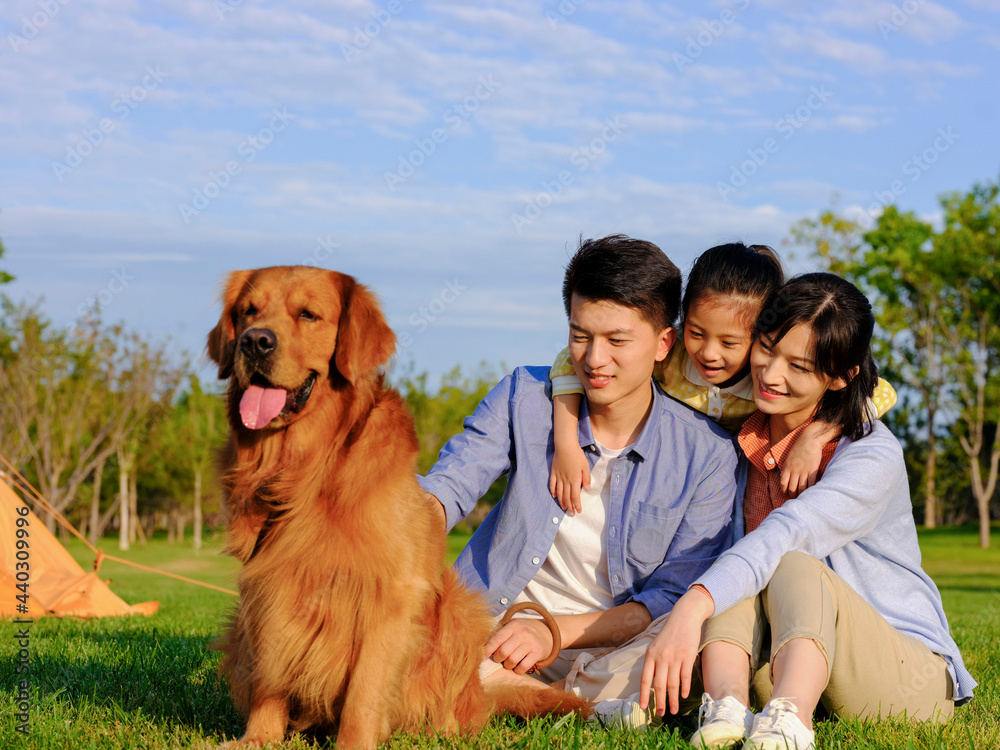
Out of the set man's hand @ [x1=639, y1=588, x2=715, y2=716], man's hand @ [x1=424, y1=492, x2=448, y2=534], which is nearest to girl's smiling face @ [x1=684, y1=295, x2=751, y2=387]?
man's hand @ [x1=639, y1=588, x2=715, y2=716]

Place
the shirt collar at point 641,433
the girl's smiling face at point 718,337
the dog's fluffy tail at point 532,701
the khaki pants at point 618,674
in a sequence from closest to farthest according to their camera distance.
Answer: the khaki pants at point 618,674 < the dog's fluffy tail at point 532,701 < the girl's smiling face at point 718,337 < the shirt collar at point 641,433

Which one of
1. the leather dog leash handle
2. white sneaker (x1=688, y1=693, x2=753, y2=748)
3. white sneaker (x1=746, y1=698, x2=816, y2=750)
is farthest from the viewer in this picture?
the leather dog leash handle

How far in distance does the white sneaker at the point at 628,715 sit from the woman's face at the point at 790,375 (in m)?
1.21

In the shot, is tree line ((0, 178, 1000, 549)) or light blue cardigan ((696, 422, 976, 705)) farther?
tree line ((0, 178, 1000, 549))

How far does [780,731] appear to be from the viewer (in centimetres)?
254

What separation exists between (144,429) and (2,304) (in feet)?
23.9

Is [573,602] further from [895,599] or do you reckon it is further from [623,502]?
[895,599]

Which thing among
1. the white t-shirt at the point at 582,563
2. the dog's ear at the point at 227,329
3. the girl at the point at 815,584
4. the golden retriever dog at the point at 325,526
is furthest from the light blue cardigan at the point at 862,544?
the dog's ear at the point at 227,329

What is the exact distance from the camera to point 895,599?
11.0 ft

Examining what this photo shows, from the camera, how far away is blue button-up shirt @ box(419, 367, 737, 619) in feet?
12.2

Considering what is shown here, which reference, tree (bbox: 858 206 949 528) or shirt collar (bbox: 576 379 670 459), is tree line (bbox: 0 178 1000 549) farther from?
shirt collar (bbox: 576 379 670 459)

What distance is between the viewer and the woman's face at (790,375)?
11.0ft

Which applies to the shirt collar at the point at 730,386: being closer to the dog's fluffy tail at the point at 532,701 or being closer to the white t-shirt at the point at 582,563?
the white t-shirt at the point at 582,563

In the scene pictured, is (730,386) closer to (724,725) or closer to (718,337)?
(718,337)
